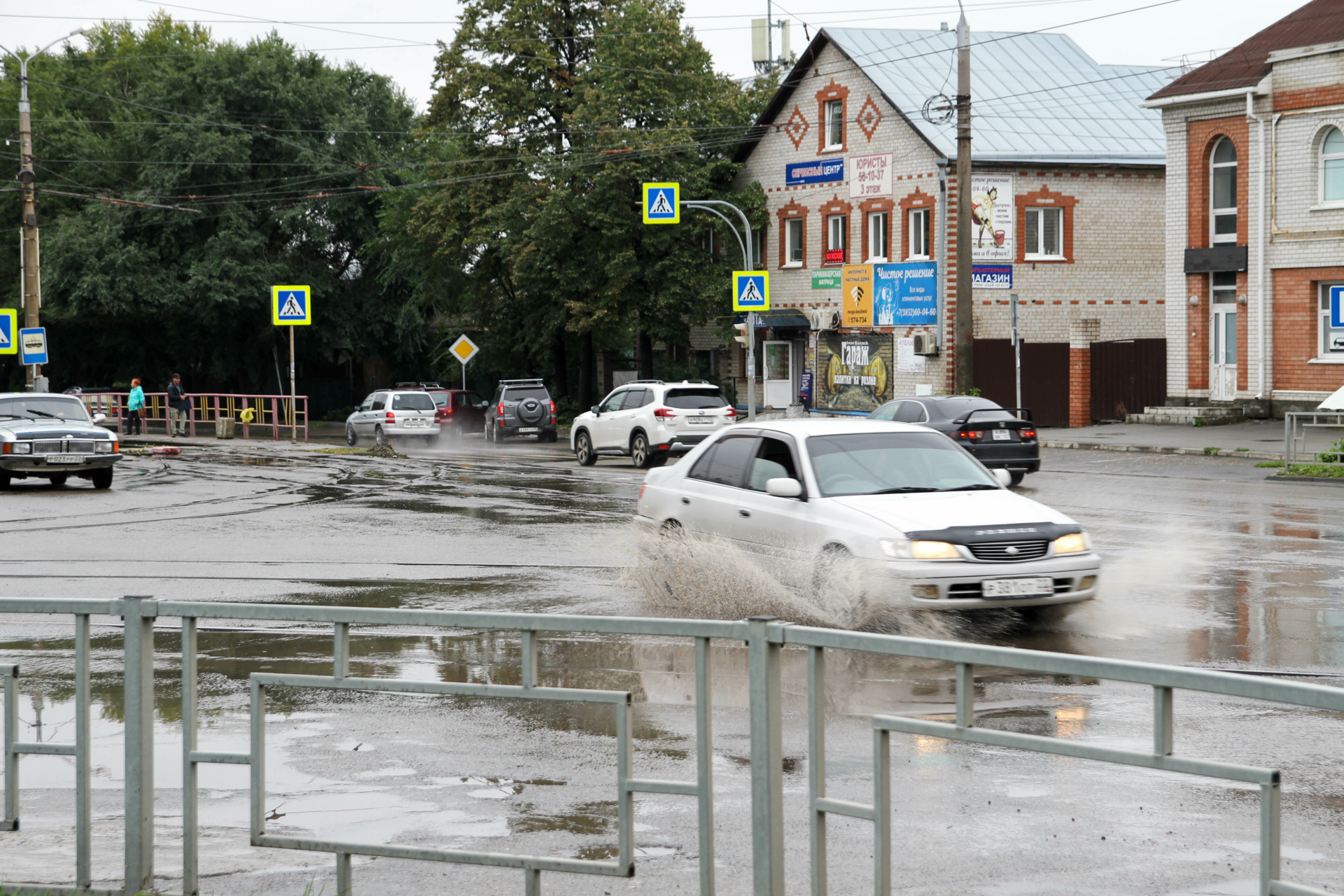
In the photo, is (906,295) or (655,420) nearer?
(655,420)

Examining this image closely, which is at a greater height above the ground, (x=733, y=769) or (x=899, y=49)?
(x=899, y=49)

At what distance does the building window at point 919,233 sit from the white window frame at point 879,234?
866 mm

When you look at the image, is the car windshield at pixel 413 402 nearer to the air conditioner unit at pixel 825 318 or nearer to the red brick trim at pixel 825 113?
the air conditioner unit at pixel 825 318

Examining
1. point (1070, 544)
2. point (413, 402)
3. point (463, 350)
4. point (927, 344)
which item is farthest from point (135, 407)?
point (1070, 544)

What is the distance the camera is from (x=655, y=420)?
2892cm

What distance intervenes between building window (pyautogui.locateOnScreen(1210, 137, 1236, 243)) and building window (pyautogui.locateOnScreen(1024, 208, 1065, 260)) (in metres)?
6.92

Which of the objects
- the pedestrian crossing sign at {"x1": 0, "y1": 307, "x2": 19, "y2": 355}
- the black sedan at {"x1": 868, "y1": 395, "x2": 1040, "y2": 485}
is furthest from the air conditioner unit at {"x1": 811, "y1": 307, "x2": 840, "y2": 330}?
the pedestrian crossing sign at {"x1": 0, "y1": 307, "x2": 19, "y2": 355}

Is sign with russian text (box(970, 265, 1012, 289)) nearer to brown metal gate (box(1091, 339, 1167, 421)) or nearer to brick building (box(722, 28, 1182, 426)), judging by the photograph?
brick building (box(722, 28, 1182, 426))

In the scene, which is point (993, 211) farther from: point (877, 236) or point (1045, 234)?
point (877, 236)

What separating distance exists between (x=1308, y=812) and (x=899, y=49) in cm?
4352

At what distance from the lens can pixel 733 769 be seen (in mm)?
6312

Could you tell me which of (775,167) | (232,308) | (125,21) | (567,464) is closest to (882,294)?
(775,167)

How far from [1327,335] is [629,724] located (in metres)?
33.6

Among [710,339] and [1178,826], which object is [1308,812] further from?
[710,339]
